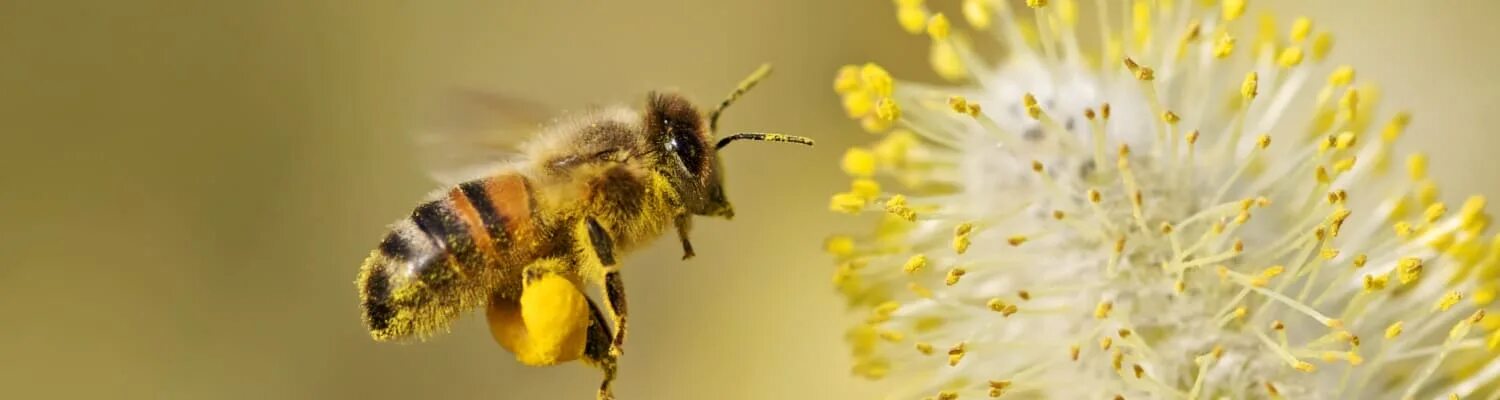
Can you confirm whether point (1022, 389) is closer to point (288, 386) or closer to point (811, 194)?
point (811, 194)

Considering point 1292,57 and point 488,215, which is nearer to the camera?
point 488,215

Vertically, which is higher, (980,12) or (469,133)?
(980,12)

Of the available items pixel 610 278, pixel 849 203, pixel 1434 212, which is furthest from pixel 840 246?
pixel 1434 212

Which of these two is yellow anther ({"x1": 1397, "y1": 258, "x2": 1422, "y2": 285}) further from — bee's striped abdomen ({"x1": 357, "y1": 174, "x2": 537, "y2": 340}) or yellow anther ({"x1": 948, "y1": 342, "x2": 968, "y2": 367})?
bee's striped abdomen ({"x1": 357, "y1": 174, "x2": 537, "y2": 340})

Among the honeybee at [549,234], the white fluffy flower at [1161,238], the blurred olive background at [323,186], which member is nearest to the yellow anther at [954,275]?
the white fluffy flower at [1161,238]

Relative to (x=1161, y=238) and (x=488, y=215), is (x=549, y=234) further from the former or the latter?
(x=1161, y=238)

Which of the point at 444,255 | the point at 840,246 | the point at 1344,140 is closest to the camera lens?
the point at 444,255

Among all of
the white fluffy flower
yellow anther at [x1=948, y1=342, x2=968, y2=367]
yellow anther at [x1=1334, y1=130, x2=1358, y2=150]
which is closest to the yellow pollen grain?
the white fluffy flower
